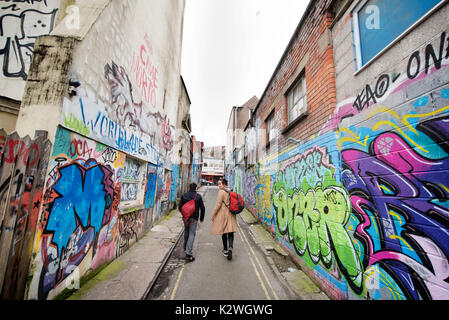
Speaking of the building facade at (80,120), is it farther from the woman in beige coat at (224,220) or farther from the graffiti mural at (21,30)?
the woman in beige coat at (224,220)

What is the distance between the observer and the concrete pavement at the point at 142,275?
278 cm

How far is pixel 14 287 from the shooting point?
1913mm

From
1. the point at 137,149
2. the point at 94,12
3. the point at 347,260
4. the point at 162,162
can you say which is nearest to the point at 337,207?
the point at 347,260

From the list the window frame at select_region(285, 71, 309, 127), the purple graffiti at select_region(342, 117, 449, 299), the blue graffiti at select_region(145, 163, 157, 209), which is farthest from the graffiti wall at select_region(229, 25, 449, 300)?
the blue graffiti at select_region(145, 163, 157, 209)

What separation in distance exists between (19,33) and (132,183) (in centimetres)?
390

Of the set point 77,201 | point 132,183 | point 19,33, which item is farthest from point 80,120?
point 132,183

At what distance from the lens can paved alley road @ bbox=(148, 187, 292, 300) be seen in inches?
114

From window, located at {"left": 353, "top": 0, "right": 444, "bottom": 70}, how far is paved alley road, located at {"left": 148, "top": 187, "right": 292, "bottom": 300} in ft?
13.1

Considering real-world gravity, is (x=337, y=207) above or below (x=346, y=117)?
below

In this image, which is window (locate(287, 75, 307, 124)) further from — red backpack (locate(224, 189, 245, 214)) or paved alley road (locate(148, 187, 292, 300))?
paved alley road (locate(148, 187, 292, 300))

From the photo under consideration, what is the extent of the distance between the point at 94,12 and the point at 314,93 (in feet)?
14.4

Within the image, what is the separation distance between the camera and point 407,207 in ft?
5.90

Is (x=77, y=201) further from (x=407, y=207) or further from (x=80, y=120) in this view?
(x=407, y=207)
